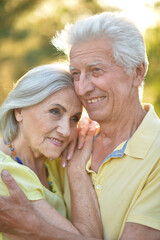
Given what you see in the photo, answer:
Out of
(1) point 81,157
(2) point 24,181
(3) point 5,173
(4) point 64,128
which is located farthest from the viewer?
(1) point 81,157

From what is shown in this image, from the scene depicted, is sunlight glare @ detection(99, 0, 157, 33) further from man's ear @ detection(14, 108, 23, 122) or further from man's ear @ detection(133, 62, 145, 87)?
man's ear @ detection(14, 108, 23, 122)

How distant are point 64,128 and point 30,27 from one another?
5494mm

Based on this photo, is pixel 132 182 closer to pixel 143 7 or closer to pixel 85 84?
pixel 85 84

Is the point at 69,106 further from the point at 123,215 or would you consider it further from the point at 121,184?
the point at 123,215

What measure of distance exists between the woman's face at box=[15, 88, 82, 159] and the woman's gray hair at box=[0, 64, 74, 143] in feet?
0.17

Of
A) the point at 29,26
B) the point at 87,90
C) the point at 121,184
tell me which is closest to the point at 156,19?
the point at 29,26

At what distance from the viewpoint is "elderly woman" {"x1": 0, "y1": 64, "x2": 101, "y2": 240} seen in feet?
8.89

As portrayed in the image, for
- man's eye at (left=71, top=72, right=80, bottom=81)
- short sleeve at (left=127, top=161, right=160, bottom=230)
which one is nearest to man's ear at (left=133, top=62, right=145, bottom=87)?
man's eye at (left=71, top=72, right=80, bottom=81)

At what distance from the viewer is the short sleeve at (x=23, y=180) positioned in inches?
101

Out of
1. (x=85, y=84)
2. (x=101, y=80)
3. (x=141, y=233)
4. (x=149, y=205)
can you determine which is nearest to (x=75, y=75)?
(x=85, y=84)

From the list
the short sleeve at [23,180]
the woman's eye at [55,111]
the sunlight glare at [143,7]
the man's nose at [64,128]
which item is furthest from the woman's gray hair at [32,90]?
the sunlight glare at [143,7]

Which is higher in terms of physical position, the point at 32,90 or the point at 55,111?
the point at 32,90

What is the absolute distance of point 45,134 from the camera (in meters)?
2.92

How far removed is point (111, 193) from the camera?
8.82 feet
